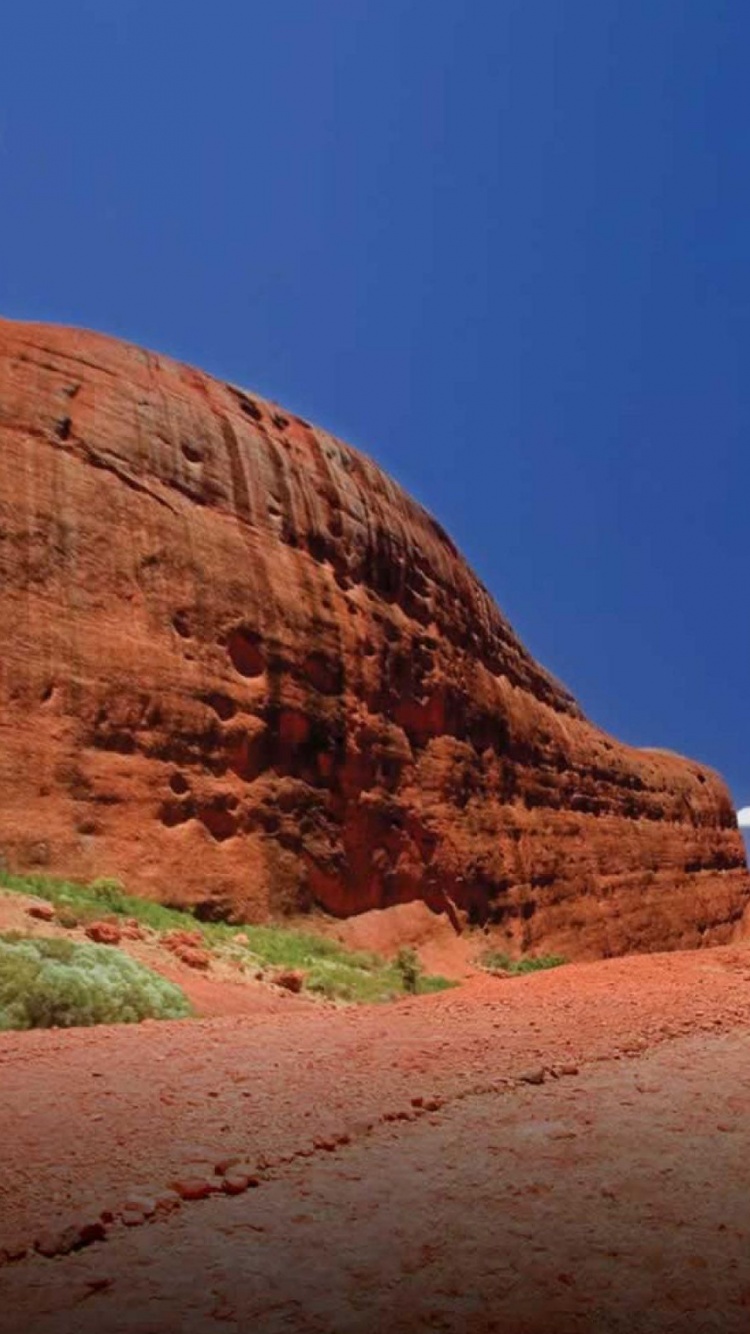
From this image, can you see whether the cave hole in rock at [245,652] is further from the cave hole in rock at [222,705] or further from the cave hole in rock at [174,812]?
the cave hole in rock at [174,812]

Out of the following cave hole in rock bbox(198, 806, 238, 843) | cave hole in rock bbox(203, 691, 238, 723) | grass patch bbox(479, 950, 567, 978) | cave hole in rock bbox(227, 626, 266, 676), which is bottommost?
grass patch bbox(479, 950, 567, 978)

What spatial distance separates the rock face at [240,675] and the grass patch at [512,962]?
86cm

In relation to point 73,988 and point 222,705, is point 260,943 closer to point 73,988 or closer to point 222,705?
point 222,705

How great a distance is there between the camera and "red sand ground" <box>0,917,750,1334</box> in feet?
11.8

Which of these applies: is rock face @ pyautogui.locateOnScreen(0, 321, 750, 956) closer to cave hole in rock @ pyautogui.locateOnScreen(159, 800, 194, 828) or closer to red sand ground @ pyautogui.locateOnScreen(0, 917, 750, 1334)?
cave hole in rock @ pyautogui.locateOnScreen(159, 800, 194, 828)

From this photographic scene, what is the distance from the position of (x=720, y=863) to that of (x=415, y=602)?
24.9m

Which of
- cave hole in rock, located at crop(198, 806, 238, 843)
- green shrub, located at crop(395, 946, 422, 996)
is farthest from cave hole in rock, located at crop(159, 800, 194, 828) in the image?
green shrub, located at crop(395, 946, 422, 996)

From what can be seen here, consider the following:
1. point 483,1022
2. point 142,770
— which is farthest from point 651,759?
point 483,1022

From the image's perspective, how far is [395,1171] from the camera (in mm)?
5000

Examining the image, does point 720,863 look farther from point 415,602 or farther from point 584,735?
point 415,602

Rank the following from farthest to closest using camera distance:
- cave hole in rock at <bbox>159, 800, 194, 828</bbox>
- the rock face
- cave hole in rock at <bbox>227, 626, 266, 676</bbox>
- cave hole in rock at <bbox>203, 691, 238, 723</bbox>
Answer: cave hole in rock at <bbox>227, 626, 266, 676</bbox> < cave hole in rock at <bbox>203, 691, 238, 723</bbox> < cave hole in rock at <bbox>159, 800, 194, 828</bbox> < the rock face

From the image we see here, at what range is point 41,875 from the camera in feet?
55.9

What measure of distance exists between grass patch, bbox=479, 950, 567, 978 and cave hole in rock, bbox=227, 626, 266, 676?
954 centimetres

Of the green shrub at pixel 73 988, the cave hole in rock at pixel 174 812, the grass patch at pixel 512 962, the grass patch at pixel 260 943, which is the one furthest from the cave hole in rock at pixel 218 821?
the green shrub at pixel 73 988
